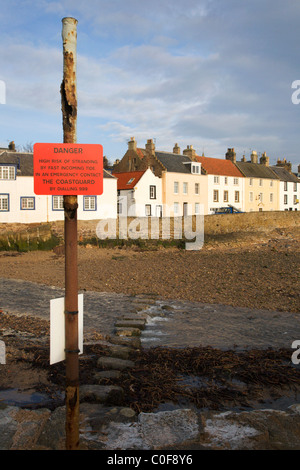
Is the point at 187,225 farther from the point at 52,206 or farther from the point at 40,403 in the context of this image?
the point at 40,403

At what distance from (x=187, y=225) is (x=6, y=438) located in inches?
1134

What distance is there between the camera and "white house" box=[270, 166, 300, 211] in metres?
58.8

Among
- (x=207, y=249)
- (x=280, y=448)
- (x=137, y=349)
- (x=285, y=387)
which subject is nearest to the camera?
(x=280, y=448)

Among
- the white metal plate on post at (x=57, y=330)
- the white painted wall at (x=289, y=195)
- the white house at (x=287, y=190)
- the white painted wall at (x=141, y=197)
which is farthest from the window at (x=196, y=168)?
the white metal plate on post at (x=57, y=330)

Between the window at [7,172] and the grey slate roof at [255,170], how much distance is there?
30738mm

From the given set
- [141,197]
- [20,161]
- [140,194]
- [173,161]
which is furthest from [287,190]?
[20,161]

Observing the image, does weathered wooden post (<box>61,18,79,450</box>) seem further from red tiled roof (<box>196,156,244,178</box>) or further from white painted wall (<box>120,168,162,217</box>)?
red tiled roof (<box>196,156,244,178</box>)

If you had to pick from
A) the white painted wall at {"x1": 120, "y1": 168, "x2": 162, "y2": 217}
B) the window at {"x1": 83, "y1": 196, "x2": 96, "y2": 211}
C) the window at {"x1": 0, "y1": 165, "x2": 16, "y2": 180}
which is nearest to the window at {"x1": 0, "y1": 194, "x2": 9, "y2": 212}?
the window at {"x1": 0, "y1": 165, "x2": 16, "y2": 180}

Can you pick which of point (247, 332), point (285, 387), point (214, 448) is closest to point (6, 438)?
point (214, 448)

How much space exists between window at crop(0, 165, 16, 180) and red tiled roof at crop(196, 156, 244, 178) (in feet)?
78.6

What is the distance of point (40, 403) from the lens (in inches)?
207

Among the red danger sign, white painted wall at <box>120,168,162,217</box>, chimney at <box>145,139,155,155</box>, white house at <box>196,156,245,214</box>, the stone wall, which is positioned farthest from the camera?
white house at <box>196,156,245,214</box>

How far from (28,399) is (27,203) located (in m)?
29.1

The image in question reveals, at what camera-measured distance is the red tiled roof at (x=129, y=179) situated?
136 ft
